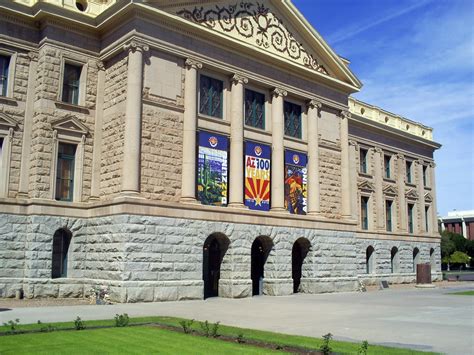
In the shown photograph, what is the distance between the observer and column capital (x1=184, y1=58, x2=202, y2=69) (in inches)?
1114

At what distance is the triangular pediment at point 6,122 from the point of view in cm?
2547

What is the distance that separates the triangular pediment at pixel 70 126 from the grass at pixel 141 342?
1406cm

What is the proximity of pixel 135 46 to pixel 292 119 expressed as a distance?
12413 millimetres

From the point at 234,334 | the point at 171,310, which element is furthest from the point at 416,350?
the point at 171,310

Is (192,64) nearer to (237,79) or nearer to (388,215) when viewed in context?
(237,79)

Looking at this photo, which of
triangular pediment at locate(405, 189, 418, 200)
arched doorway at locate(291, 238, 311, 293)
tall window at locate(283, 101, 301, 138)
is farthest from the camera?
triangular pediment at locate(405, 189, 418, 200)

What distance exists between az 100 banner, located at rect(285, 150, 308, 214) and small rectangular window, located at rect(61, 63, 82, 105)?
42.5 ft

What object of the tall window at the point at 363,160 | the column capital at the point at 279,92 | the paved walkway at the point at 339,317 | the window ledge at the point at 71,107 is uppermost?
the column capital at the point at 279,92

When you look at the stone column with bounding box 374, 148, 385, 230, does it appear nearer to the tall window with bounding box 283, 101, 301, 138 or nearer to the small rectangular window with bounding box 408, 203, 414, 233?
the small rectangular window with bounding box 408, 203, 414, 233

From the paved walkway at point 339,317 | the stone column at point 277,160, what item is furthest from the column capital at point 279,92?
the paved walkway at point 339,317

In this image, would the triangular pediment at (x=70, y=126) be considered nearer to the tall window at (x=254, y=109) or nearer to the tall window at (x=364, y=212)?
the tall window at (x=254, y=109)

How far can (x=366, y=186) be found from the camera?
46062 mm

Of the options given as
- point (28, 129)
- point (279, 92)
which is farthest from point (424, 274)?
point (28, 129)

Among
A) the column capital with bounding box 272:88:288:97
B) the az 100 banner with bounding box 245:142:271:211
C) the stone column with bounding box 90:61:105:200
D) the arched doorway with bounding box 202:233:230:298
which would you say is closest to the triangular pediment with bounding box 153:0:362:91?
the column capital with bounding box 272:88:288:97
